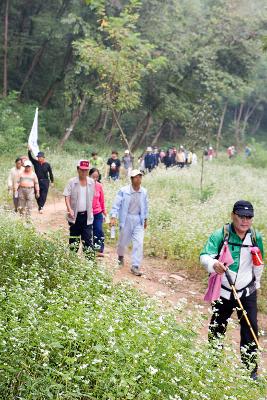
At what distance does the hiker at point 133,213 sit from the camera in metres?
9.23

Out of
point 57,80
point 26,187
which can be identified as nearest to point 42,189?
point 26,187

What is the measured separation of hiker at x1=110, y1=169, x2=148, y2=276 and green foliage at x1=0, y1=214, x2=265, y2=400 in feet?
14.4

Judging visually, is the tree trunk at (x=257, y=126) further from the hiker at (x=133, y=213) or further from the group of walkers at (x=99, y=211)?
the hiker at (x=133, y=213)

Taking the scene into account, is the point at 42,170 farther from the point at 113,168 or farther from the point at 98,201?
the point at 113,168

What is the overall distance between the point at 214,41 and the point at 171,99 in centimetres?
457

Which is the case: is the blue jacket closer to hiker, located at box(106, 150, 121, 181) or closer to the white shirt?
the white shirt

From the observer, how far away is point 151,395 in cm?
388

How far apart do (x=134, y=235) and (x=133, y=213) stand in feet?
1.25

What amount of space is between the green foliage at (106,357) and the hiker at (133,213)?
4.40 metres

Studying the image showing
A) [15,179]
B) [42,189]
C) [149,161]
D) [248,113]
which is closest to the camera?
[15,179]

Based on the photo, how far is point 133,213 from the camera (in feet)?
→ 30.6

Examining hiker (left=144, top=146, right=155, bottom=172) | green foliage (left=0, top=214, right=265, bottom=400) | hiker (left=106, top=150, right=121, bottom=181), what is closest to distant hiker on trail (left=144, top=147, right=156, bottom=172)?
hiker (left=144, top=146, right=155, bottom=172)

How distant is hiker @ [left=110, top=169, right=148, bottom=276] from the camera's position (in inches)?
363

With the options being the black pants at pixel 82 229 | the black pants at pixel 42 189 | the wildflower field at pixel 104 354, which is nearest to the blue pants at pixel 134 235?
the black pants at pixel 82 229
